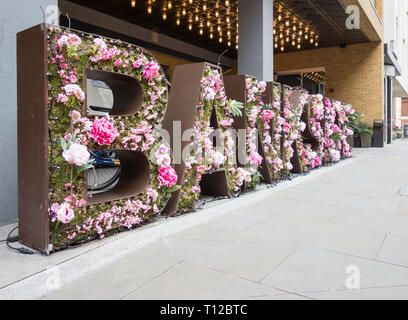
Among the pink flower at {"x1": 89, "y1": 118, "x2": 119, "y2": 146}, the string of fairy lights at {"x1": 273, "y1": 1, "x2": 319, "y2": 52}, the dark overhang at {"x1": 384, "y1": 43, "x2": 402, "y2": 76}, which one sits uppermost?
the string of fairy lights at {"x1": 273, "y1": 1, "x2": 319, "y2": 52}

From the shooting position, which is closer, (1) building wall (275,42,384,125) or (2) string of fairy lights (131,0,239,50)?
(2) string of fairy lights (131,0,239,50)

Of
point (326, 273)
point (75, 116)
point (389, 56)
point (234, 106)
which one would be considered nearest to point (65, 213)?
point (75, 116)

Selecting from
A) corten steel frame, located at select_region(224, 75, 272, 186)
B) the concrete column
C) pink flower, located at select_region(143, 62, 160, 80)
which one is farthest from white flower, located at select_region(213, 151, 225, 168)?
the concrete column

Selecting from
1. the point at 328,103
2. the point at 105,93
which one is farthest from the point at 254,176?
the point at 105,93

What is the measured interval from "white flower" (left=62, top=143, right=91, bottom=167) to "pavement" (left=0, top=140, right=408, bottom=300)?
→ 2.12 ft

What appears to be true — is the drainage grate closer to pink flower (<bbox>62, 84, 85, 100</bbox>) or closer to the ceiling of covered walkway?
pink flower (<bbox>62, 84, 85, 100</bbox>)

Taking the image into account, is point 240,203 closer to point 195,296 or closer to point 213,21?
point 195,296

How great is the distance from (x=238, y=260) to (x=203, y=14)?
10.3m

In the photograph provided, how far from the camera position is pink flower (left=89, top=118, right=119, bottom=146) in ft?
Answer: 8.80

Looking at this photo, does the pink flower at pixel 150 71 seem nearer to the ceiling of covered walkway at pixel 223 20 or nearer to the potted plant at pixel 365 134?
the ceiling of covered walkway at pixel 223 20

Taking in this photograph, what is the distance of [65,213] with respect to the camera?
8.13 feet

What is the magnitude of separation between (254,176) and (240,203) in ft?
3.13

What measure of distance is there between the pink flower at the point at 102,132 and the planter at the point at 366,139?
13.8m

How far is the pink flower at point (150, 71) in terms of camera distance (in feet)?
10.3
